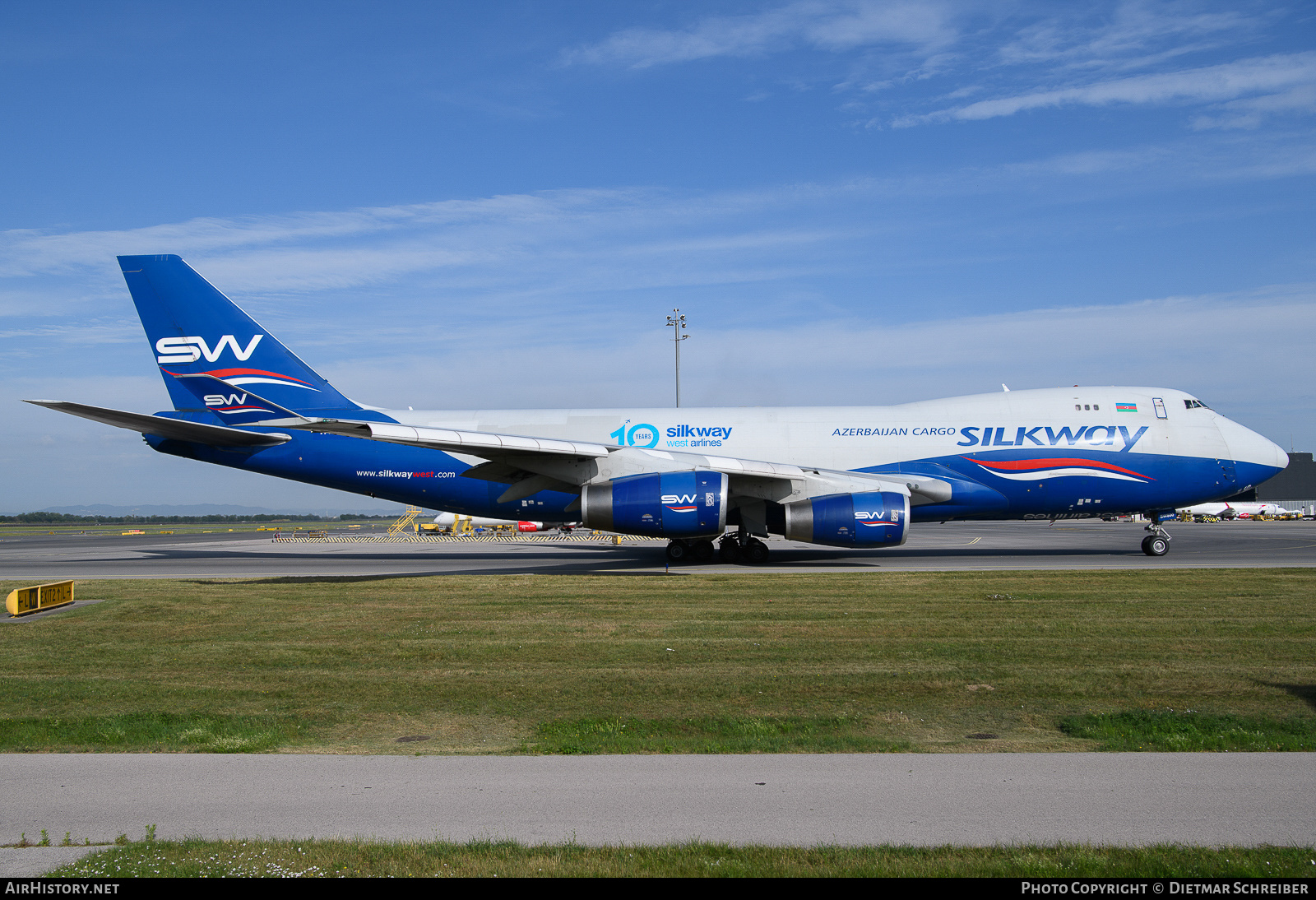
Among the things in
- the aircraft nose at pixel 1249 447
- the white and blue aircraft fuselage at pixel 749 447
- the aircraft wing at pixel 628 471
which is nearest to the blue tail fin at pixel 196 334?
the white and blue aircraft fuselage at pixel 749 447

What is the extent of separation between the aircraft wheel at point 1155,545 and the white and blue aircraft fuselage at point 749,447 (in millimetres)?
60

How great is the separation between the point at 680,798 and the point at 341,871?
2.06m

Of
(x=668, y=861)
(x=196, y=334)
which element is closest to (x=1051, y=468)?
(x=668, y=861)

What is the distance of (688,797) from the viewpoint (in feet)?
18.5

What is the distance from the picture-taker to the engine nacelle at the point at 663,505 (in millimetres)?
21250

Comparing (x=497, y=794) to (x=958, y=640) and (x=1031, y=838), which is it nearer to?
(x=1031, y=838)

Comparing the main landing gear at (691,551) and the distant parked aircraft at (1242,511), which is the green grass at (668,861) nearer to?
the main landing gear at (691,551)

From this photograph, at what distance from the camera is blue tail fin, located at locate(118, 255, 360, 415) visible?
2467 centimetres

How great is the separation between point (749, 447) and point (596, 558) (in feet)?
19.0

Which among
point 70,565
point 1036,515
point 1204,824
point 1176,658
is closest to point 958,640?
point 1176,658

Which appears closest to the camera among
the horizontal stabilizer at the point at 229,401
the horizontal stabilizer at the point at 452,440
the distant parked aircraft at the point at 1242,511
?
the horizontal stabilizer at the point at 452,440

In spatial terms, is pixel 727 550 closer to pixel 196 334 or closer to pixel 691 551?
pixel 691 551

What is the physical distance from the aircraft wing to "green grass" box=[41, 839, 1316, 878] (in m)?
16.0
